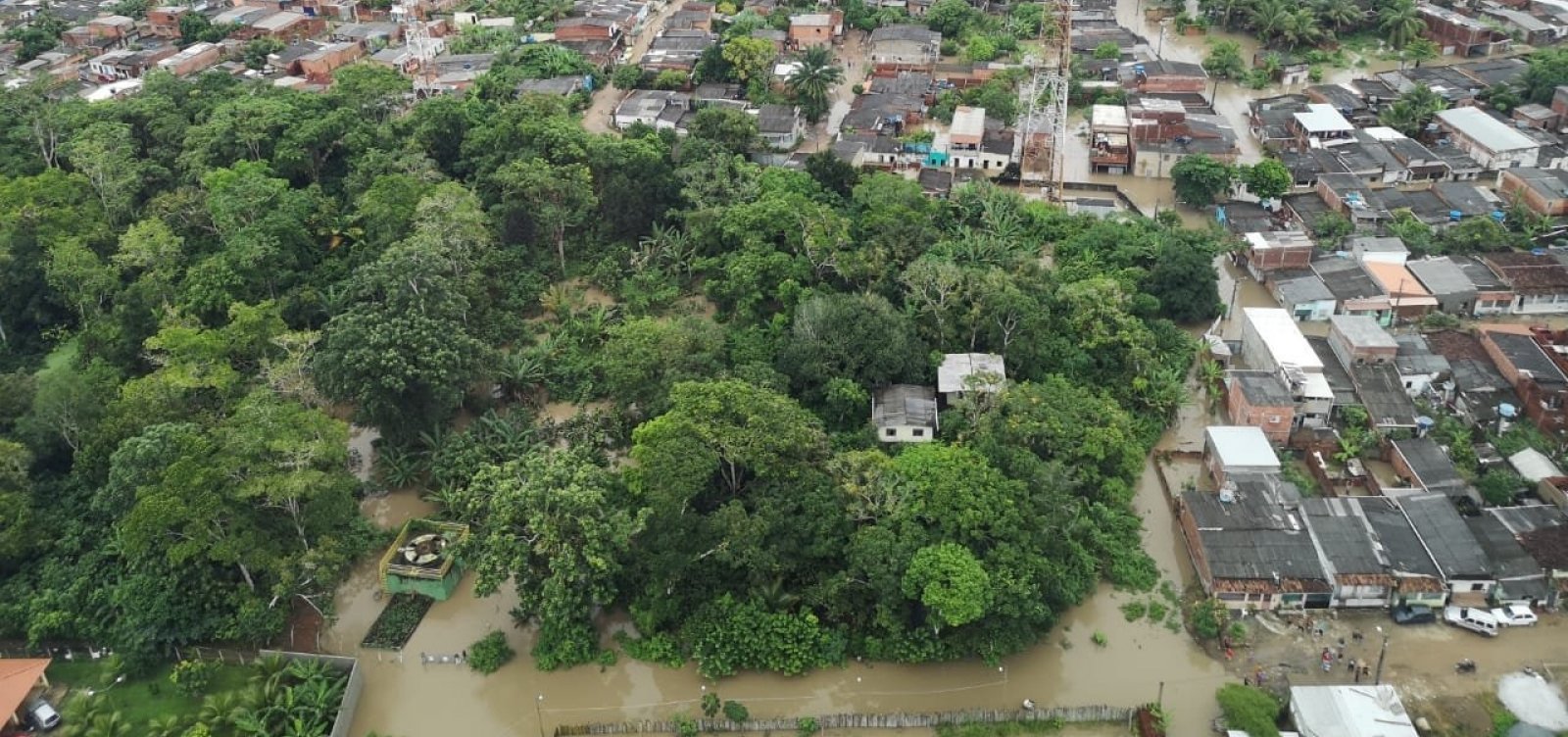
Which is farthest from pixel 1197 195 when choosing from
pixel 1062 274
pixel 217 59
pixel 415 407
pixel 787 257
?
pixel 217 59

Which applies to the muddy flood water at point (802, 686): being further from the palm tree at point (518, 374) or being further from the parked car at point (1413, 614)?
the palm tree at point (518, 374)

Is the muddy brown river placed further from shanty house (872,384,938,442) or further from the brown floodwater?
shanty house (872,384,938,442)

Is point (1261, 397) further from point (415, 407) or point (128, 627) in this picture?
point (128, 627)

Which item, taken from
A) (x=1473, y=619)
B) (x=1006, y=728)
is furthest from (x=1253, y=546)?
(x=1006, y=728)

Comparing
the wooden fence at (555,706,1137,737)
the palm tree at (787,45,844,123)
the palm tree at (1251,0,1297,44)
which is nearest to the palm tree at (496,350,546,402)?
the wooden fence at (555,706,1137,737)

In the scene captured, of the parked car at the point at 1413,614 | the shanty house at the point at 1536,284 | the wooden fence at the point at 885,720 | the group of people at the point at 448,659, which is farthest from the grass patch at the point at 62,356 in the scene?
the shanty house at the point at 1536,284
